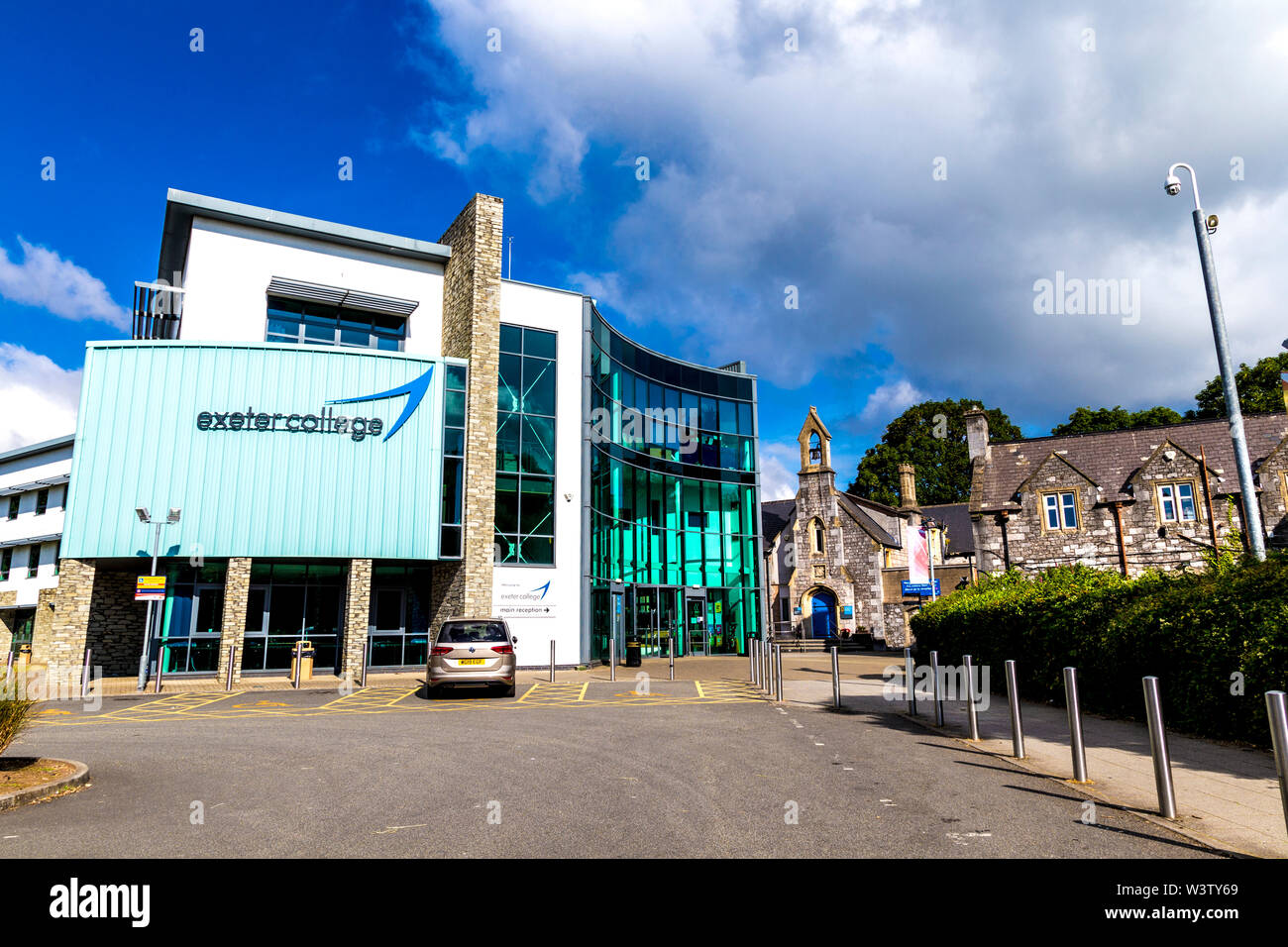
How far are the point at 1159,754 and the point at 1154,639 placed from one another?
4534mm

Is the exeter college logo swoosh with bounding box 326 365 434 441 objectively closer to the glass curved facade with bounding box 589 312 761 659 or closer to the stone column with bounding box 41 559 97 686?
the glass curved facade with bounding box 589 312 761 659

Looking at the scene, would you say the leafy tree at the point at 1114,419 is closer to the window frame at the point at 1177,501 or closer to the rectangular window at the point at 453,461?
the window frame at the point at 1177,501

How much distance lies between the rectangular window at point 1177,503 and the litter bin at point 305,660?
31731mm

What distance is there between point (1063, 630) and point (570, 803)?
8945 mm

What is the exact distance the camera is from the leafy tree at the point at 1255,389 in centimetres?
4488

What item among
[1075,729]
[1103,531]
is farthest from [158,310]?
[1103,531]

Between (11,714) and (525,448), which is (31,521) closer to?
(525,448)

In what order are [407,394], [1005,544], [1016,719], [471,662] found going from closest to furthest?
[1016,719], [471,662], [407,394], [1005,544]

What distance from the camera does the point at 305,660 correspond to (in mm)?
22844

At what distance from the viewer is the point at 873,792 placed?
6.92 metres

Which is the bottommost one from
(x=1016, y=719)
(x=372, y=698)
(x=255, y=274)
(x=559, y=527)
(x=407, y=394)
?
(x=372, y=698)

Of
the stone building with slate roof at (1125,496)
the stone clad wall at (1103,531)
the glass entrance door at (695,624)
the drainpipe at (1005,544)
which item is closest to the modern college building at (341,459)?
the glass entrance door at (695,624)

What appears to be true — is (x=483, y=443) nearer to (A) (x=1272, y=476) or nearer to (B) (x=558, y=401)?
(B) (x=558, y=401)
